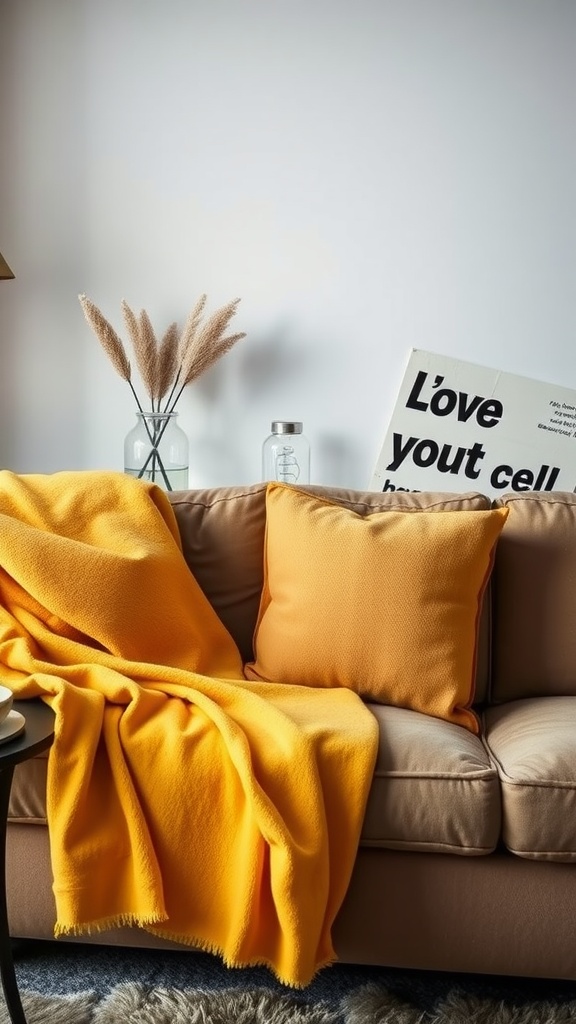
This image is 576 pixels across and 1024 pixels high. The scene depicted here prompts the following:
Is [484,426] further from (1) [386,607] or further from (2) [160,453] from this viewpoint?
(1) [386,607]

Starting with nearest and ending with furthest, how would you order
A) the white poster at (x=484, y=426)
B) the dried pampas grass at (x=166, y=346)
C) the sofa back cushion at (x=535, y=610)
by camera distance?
the sofa back cushion at (x=535, y=610)
the dried pampas grass at (x=166, y=346)
the white poster at (x=484, y=426)

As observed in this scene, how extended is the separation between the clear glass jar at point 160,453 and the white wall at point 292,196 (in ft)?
0.42

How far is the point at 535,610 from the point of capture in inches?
89.4

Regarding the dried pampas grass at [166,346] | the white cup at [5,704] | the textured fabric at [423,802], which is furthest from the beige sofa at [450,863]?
the dried pampas grass at [166,346]

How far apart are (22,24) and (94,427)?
47.4 inches

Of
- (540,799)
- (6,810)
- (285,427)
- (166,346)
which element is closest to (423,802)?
(540,799)

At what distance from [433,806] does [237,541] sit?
83 centimetres

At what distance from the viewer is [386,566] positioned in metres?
2.12

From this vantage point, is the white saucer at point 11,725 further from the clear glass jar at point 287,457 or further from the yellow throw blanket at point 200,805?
the clear glass jar at point 287,457

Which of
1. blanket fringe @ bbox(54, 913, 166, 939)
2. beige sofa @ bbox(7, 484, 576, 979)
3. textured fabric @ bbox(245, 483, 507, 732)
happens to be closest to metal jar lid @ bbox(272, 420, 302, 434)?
textured fabric @ bbox(245, 483, 507, 732)

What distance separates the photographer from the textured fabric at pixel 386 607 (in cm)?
209

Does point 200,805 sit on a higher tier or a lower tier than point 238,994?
higher

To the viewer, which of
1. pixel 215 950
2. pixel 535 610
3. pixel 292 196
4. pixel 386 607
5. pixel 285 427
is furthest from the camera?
pixel 292 196

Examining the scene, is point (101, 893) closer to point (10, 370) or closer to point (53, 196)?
point (10, 370)
